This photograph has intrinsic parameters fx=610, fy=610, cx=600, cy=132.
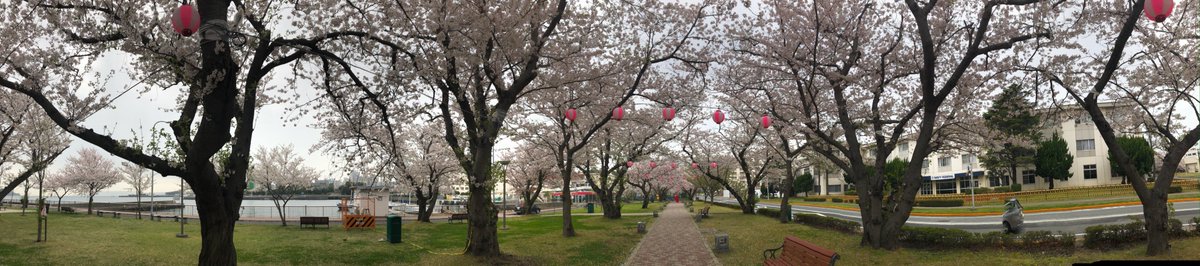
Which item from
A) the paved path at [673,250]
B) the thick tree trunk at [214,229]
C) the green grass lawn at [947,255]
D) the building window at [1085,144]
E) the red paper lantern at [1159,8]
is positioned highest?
the red paper lantern at [1159,8]

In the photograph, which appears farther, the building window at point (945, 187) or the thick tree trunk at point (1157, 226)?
the building window at point (945, 187)

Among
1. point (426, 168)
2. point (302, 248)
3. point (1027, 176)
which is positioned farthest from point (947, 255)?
point (1027, 176)

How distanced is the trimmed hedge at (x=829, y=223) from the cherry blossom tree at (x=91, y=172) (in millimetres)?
46465

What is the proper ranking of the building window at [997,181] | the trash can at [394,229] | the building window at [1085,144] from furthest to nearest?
the building window at [997,181] → the building window at [1085,144] → the trash can at [394,229]

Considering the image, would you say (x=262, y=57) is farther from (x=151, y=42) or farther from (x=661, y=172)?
(x=661, y=172)

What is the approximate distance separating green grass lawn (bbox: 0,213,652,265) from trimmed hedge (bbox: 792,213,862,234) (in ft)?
21.6

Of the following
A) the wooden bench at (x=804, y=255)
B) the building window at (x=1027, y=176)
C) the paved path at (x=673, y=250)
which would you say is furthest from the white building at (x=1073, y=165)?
the paved path at (x=673, y=250)

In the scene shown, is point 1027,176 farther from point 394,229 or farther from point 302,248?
point 302,248

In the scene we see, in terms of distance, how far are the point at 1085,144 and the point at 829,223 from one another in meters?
39.4

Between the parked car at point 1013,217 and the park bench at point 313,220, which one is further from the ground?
the parked car at point 1013,217

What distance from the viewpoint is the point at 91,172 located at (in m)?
42.8

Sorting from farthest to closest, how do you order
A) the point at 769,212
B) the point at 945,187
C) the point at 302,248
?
1. the point at 945,187
2. the point at 769,212
3. the point at 302,248

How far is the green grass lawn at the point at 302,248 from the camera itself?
45.4ft

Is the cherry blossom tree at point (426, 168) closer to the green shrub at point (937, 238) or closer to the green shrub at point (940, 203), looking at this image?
the green shrub at point (937, 238)
